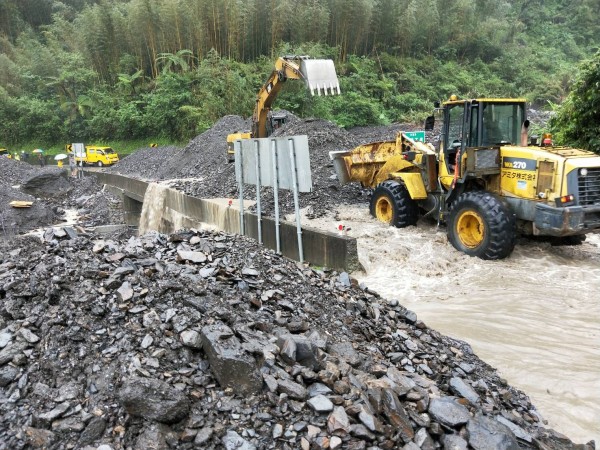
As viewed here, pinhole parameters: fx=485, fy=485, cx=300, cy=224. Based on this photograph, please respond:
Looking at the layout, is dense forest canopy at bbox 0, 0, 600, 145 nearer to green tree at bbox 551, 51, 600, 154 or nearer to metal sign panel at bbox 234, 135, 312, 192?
green tree at bbox 551, 51, 600, 154

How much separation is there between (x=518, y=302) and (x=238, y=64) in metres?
26.5

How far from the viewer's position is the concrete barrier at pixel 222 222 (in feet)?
26.0

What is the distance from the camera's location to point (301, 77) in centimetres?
1208

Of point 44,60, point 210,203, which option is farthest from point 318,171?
point 44,60

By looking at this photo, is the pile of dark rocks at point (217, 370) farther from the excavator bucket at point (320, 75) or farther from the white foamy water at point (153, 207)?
the white foamy water at point (153, 207)

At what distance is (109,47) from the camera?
3484 centimetres

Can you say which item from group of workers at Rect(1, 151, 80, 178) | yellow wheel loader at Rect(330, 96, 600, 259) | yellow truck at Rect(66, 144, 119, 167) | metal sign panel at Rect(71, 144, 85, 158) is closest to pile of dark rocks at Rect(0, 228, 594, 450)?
yellow wheel loader at Rect(330, 96, 600, 259)

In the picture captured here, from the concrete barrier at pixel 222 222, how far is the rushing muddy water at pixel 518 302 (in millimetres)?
579

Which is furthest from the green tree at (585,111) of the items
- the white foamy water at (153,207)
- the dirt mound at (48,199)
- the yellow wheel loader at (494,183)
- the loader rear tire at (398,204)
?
the dirt mound at (48,199)

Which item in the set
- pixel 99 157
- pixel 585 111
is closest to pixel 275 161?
pixel 585 111

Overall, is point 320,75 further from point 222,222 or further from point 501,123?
point 501,123

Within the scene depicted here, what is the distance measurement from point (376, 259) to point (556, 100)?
3182 cm

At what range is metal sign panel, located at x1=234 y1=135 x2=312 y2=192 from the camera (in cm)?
739

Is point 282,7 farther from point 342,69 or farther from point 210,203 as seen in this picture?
point 210,203
